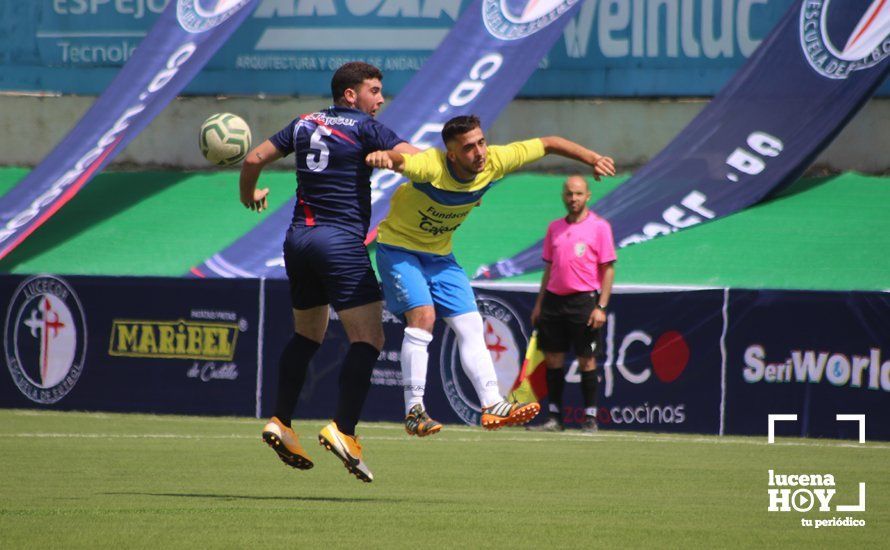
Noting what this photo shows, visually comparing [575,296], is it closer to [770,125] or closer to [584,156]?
[770,125]

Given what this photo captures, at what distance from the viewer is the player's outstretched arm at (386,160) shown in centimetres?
746

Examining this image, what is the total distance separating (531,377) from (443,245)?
4444 millimetres

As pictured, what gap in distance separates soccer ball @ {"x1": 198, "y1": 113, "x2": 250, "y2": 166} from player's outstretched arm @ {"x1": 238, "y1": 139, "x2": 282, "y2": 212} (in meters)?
2.38

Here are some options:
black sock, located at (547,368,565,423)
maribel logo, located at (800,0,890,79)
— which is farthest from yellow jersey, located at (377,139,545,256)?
maribel logo, located at (800,0,890,79)

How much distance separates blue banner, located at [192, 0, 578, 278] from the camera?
51.9 feet

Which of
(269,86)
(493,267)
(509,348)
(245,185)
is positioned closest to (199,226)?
(269,86)

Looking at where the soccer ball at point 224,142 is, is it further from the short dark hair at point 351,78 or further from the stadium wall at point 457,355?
the stadium wall at point 457,355

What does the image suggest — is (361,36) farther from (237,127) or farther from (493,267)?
(237,127)

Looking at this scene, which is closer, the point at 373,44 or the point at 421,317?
the point at 421,317

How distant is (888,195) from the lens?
15047 mm

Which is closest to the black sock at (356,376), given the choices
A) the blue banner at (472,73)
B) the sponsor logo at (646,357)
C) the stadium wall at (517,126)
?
the sponsor logo at (646,357)

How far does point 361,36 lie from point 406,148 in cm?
1077

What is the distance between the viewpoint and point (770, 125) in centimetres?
1505

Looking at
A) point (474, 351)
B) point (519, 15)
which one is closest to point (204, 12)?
point (519, 15)
